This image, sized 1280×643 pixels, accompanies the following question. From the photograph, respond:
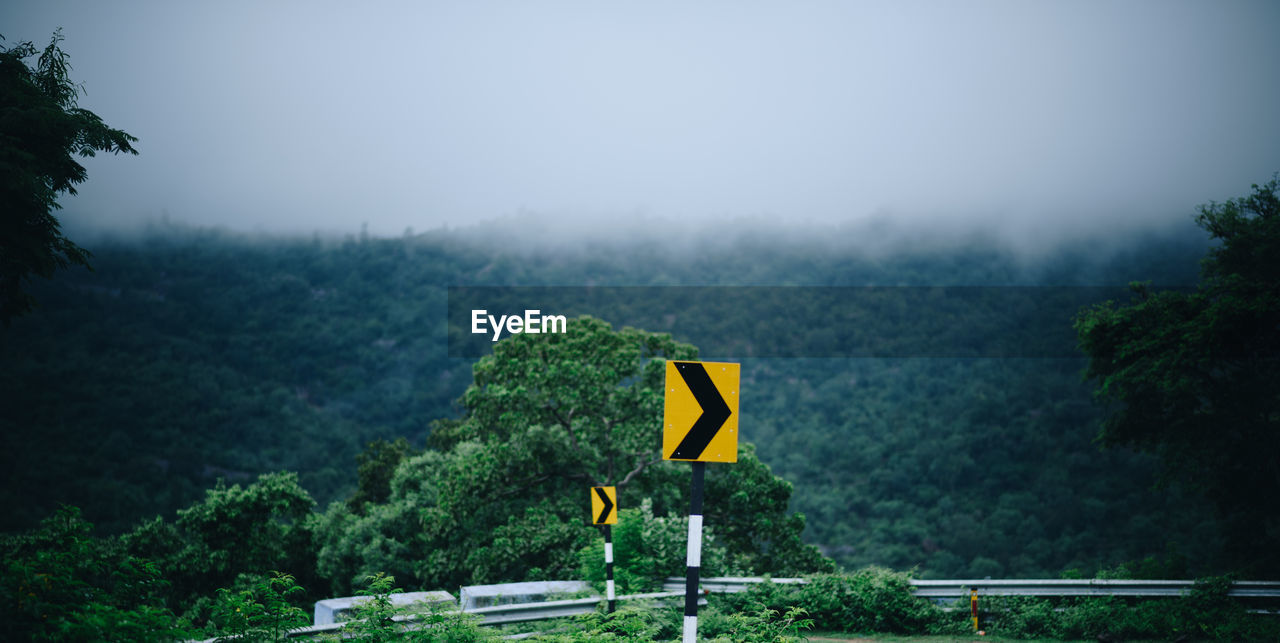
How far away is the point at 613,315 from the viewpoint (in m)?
103

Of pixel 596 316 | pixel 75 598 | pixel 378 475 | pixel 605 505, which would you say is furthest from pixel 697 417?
pixel 596 316

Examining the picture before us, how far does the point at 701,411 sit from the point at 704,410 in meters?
0.02

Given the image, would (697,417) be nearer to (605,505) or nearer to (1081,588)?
(605,505)

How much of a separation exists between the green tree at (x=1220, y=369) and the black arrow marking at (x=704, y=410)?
1796 centimetres

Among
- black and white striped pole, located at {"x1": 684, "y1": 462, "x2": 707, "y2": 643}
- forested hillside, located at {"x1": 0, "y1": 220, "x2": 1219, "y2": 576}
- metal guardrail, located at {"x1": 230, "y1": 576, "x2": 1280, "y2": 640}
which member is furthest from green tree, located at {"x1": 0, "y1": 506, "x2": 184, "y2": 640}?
forested hillside, located at {"x1": 0, "y1": 220, "x2": 1219, "y2": 576}

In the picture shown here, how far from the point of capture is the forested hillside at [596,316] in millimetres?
67562

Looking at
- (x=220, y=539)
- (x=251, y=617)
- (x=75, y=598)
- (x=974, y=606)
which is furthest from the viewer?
(x=220, y=539)

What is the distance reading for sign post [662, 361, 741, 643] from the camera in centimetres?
550

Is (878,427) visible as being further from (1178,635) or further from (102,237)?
(102,237)

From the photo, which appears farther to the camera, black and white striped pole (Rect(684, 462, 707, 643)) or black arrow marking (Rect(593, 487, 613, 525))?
black arrow marking (Rect(593, 487, 613, 525))

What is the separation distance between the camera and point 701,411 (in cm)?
559

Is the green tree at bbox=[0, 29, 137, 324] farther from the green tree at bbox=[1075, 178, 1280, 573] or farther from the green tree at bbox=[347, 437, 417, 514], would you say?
the green tree at bbox=[347, 437, 417, 514]

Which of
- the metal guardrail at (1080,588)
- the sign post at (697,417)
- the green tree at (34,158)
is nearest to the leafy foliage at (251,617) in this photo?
the sign post at (697,417)

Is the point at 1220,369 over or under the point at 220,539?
over
